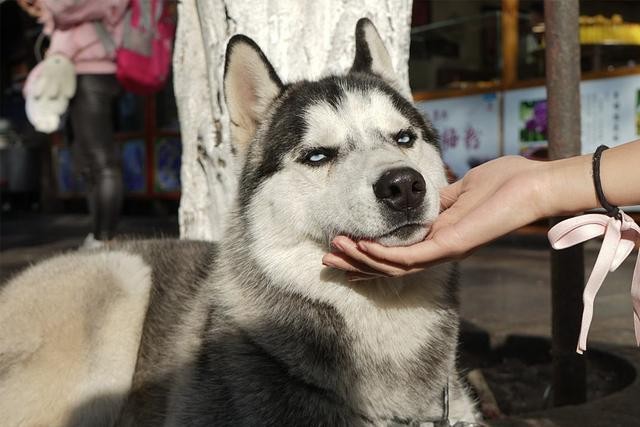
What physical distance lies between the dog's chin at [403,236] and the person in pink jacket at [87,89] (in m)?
3.67

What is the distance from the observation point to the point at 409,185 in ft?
6.94

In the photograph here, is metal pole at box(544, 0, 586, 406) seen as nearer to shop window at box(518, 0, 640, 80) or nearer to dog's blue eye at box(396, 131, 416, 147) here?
dog's blue eye at box(396, 131, 416, 147)

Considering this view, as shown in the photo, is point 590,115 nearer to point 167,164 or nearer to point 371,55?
point 371,55

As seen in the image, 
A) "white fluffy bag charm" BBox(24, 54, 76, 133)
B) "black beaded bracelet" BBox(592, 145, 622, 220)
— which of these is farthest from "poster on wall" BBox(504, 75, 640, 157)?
"black beaded bracelet" BBox(592, 145, 622, 220)

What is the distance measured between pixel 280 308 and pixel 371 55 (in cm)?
127

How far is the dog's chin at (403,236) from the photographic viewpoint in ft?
7.19

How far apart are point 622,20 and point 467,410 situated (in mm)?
8047

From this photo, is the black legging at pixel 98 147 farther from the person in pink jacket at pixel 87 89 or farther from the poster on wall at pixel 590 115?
the poster on wall at pixel 590 115

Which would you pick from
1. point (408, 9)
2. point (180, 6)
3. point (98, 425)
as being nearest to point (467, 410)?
point (98, 425)

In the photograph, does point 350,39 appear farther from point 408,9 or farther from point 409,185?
point 409,185

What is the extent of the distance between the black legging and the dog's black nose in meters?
4.28

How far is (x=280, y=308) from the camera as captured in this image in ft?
8.04

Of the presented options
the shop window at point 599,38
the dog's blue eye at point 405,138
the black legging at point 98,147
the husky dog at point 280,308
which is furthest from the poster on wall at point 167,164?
the dog's blue eye at point 405,138

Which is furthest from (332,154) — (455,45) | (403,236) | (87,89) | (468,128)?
(455,45)
